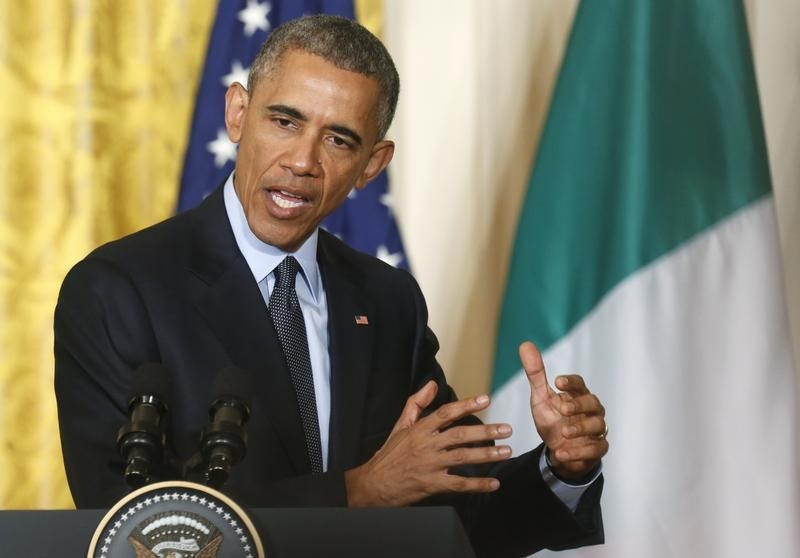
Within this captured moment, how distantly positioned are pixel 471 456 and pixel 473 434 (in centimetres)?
3

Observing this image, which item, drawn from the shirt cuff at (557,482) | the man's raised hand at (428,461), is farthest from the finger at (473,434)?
the shirt cuff at (557,482)

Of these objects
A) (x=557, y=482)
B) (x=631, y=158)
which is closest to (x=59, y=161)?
(x=631, y=158)

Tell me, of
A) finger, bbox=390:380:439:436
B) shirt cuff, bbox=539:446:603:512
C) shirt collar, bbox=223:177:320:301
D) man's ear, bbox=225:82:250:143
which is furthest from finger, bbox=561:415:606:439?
man's ear, bbox=225:82:250:143

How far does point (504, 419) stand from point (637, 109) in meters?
0.96

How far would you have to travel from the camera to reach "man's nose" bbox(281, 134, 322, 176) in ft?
8.06

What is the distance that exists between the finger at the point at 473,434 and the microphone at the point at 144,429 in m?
0.46

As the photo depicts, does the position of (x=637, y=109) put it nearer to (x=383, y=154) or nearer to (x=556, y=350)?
(x=556, y=350)

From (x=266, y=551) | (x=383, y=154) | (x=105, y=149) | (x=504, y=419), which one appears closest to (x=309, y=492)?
(x=266, y=551)

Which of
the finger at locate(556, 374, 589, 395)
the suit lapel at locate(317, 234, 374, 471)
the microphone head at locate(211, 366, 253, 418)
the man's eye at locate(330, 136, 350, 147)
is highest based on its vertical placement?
the man's eye at locate(330, 136, 350, 147)

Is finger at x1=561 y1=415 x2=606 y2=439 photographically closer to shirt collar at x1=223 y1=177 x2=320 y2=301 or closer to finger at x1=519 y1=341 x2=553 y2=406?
finger at x1=519 y1=341 x2=553 y2=406

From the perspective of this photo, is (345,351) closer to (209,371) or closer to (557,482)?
(209,371)

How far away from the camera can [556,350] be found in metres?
3.46

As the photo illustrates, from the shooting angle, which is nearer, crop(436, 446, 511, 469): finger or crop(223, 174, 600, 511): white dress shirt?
crop(436, 446, 511, 469): finger

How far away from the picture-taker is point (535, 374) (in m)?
2.17
